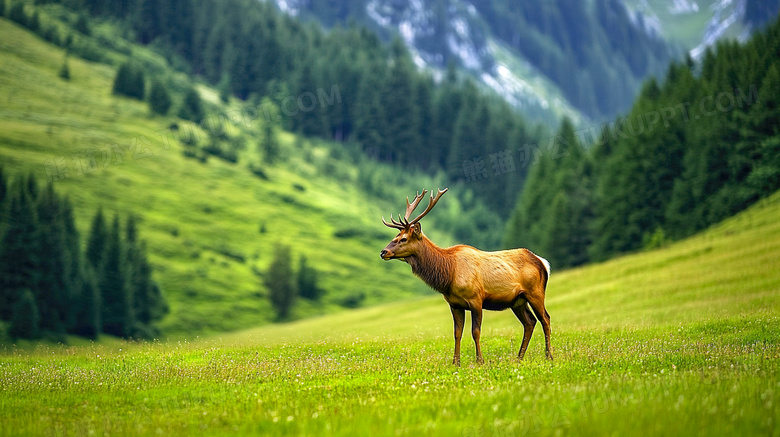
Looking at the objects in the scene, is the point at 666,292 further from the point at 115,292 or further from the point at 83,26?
the point at 83,26

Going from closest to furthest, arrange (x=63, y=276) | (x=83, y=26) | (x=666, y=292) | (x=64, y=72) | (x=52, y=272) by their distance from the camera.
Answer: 1. (x=666, y=292)
2. (x=52, y=272)
3. (x=63, y=276)
4. (x=64, y=72)
5. (x=83, y=26)

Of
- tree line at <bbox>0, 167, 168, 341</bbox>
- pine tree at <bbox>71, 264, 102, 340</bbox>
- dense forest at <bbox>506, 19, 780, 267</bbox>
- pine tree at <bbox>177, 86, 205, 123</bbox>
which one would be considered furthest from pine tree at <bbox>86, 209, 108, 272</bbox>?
pine tree at <bbox>177, 86, 205, 123</bbox>

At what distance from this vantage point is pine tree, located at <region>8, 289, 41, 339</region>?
7469cm

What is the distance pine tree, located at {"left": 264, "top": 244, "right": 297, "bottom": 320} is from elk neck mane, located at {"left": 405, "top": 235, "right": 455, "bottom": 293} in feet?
283

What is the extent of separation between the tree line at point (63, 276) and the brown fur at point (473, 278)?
7302 cm

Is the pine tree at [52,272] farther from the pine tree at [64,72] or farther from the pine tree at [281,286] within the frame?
the pine tree at [64,72]

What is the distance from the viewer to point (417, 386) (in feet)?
38.7

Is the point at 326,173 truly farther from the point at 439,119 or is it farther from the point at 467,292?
the point at 467,292

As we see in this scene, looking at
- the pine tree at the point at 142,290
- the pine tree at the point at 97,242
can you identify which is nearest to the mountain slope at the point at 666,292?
the pine tree at the point at 142,290

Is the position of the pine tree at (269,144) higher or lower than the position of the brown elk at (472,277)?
higher

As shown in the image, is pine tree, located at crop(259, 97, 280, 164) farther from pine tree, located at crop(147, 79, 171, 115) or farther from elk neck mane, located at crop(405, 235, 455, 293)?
elk neck mane, located at crop(405, 235, 455, 293)

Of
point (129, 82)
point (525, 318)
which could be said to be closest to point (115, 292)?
point (525, 318)

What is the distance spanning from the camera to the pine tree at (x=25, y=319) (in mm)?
74688

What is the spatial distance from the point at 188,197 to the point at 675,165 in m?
84.8
